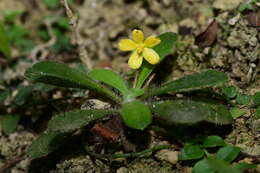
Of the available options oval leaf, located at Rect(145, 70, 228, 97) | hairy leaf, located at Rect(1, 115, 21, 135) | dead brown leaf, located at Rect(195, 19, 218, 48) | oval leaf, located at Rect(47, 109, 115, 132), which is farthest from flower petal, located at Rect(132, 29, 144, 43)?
hairy leaf, located at Rect(1, 115, 21, 135)

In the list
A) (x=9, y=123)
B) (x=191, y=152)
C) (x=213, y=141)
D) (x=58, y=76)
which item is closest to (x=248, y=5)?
(x=213, y=141)

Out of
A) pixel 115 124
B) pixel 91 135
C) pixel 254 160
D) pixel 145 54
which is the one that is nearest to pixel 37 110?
pixel 91 135

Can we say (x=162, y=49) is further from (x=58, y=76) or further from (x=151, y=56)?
(x=58, y=76)

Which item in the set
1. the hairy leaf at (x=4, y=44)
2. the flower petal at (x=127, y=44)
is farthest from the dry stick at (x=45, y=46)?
the flower petal at (x=127, y=44)

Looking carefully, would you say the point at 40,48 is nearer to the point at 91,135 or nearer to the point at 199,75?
the point at 91,135

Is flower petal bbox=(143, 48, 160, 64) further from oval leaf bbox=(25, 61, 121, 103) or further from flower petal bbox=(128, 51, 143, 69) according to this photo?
oval leaf bbox=(25, 61, 121, 103)

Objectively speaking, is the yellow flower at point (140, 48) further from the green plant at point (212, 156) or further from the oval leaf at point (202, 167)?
the oval leaf at point (202, 167)

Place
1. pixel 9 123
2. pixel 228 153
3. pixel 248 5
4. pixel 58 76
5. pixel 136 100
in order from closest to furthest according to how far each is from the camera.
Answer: pixel 228 153 → pixel 58 76 → pixel 136 100 → pixel 248 5 → pixel 9 123
